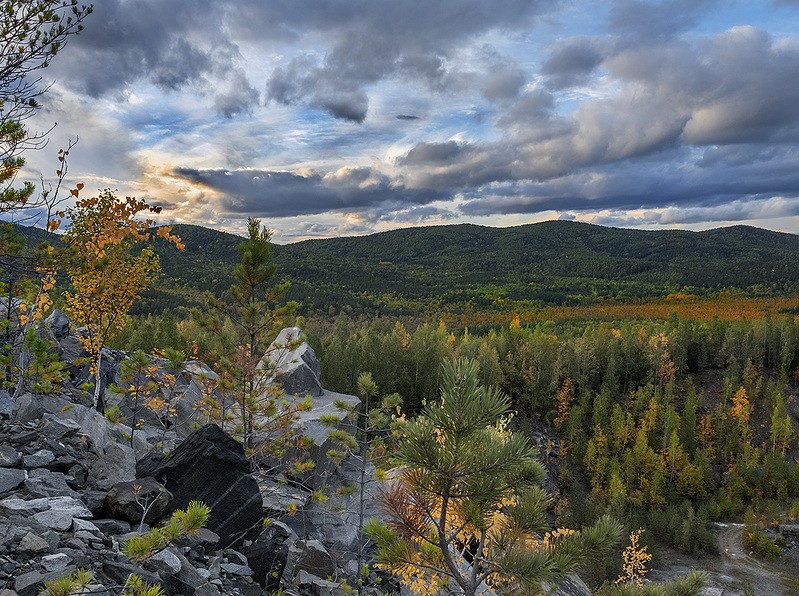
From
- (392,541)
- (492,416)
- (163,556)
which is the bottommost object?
(163,556)

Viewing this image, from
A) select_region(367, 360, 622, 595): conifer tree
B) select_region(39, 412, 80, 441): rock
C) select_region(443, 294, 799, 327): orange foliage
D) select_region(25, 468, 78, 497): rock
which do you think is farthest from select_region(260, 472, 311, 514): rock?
select_region(443, 294, 799, 327): orange foliage

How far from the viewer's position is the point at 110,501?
870 centimetres

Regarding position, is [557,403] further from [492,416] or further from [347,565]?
[492,416]

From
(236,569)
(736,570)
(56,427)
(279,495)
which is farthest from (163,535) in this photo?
(736,570)

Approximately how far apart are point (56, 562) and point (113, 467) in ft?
14.4

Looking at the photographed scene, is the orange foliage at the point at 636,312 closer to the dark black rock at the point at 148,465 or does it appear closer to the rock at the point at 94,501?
the dark black rock at the point at 148,465

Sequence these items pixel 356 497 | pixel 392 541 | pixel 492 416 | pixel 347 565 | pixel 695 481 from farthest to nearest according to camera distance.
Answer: pixel 695 481, pixel 356 497, pixel 347 565, pixel 392 541, pixel 492 416

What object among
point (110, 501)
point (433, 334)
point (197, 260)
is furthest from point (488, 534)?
point (197, 260)

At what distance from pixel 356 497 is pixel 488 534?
1325 cm

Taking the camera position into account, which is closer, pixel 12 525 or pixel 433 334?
pixel 12 525

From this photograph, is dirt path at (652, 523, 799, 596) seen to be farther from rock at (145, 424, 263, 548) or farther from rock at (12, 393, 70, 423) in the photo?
rock at (12, 393, 70, 423)

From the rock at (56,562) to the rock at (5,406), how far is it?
21.1 ft

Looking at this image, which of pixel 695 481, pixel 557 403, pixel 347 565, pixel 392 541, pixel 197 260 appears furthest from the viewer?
pixel 197 260

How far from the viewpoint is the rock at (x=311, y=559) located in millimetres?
11977
